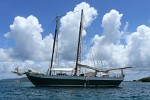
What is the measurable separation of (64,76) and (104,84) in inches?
683

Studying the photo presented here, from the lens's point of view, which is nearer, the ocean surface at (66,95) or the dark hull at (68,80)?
the ocean surface at (66,95)

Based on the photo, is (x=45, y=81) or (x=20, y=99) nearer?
(x=20, y=99)

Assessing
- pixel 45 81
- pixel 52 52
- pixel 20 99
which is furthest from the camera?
pixel 52 52

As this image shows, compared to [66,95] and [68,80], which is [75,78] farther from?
[66,95]

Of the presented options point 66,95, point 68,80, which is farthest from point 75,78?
point 66,95

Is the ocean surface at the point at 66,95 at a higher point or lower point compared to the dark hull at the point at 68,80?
lower

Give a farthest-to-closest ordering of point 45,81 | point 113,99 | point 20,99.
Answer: point 45,81
point 113,99
point 20,99

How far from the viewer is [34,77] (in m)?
97.0

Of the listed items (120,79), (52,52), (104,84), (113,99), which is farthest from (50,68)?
(113,99)

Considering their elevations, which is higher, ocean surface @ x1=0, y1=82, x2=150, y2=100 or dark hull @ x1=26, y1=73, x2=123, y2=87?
dark hull @ x1=26, y1=73, x2=123, y2=87

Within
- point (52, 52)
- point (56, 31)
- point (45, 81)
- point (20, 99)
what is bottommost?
point (20, 99)

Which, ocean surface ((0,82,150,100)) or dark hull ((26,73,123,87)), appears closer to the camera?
ocean surface ((0,82,150,100))

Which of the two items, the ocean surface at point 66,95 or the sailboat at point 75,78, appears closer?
the ocean surface at point 66,95

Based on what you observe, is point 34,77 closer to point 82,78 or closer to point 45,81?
point 45,81
